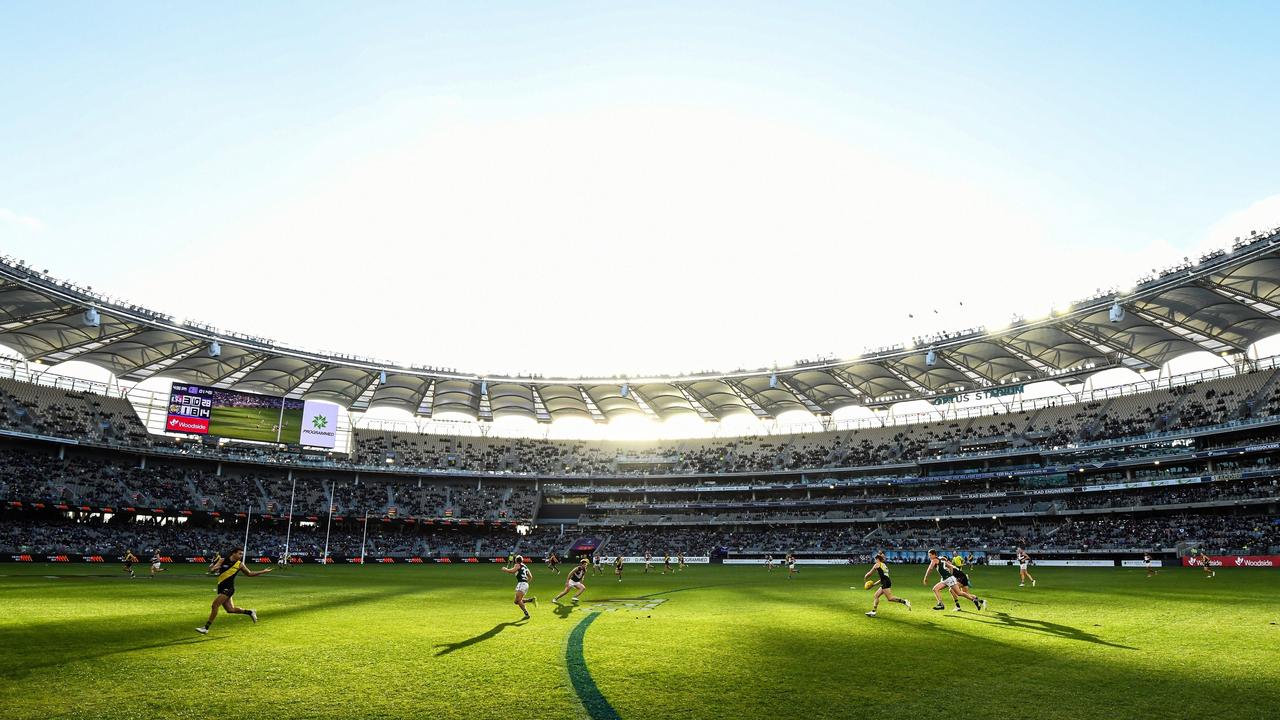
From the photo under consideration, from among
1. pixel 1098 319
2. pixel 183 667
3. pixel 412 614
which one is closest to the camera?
pixel 183 667

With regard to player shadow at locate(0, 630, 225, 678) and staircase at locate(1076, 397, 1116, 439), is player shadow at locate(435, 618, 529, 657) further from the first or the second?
staircase at locate(1076, 397, 1116, 439)

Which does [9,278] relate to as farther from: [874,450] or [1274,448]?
[1274,448]

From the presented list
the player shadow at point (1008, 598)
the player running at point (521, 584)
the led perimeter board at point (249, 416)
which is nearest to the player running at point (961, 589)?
the player shadow at point (1008, 598)

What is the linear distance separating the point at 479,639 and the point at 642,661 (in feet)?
15.5

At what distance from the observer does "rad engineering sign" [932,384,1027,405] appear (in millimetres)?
73875

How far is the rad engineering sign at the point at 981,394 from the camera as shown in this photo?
73.9 m

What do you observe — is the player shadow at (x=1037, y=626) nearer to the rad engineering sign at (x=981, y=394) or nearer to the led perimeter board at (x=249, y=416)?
the rad engineering sign at (x=981, y=394)

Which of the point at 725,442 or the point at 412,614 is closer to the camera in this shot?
the point at 412,614

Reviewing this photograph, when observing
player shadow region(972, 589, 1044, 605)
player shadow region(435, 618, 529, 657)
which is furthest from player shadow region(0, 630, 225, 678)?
player shadow region(972, 589, 1044, 605)

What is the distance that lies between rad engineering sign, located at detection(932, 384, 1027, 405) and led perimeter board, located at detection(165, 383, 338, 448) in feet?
217

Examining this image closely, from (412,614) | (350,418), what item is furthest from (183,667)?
(350,418)

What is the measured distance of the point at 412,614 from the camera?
21547 mm

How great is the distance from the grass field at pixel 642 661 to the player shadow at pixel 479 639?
0.26 ft

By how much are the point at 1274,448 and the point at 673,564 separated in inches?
2021
